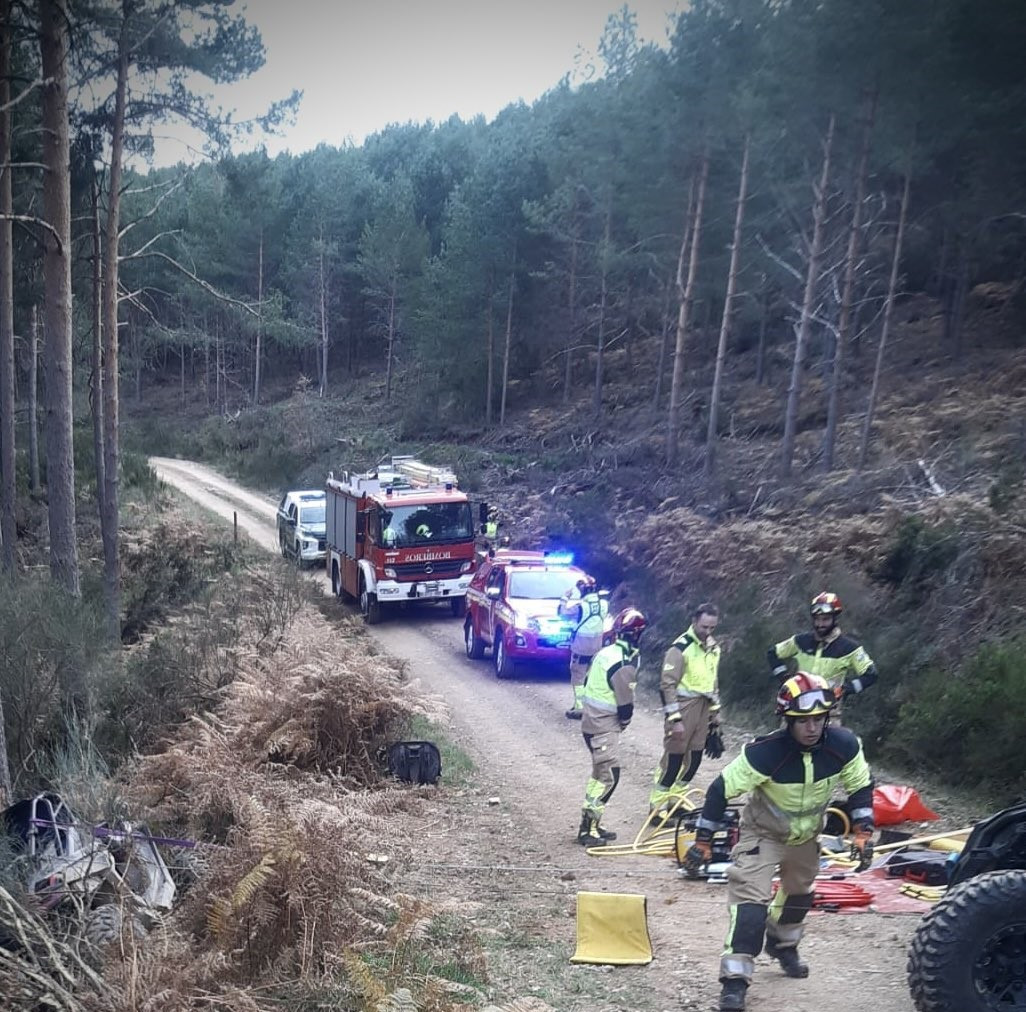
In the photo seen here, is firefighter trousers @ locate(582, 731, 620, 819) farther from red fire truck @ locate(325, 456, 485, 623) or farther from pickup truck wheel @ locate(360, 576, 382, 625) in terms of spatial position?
pickup truck wheel @ locate(360, 576, 382, 625)

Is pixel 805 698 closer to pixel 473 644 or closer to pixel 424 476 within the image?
pixel 473 644

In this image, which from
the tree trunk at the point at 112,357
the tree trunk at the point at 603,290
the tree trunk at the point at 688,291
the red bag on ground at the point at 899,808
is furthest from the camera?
the tree trunk at the point at 603,290

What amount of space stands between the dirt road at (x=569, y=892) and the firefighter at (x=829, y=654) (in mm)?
2226

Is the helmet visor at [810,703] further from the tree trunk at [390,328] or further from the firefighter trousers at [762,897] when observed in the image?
the tree trunk at [390,328]

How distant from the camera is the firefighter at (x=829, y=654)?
30.5 feet

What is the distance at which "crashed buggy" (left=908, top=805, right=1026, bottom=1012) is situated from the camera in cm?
490

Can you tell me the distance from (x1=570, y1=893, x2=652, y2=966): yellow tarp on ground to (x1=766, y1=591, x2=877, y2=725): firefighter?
2901mm

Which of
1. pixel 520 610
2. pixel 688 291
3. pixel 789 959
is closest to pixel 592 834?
pixel 789 959

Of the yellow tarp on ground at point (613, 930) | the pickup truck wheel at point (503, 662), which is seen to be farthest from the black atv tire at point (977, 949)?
the pickup truck wheel at point (503, 662)

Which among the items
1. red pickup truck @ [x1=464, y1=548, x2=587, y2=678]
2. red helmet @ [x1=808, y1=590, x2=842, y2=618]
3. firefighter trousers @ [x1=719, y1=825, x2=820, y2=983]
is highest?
red helmet @ [x1=808, y1=590, x2=842, y2=618]

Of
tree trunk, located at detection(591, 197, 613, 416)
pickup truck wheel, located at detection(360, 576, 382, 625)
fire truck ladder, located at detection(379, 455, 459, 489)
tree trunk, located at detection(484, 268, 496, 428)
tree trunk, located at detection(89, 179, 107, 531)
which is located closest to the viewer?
tree trunk, located at detection(89, 179, 107, 531)

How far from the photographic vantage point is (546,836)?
966 cm

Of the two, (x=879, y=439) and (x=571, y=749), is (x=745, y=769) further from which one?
(x=879, y=439)

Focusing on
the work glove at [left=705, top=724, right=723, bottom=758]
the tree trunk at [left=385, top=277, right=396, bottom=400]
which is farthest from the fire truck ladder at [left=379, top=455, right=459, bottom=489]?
the tree trunk at [left=385, top=277, right=396, bottom=400]
